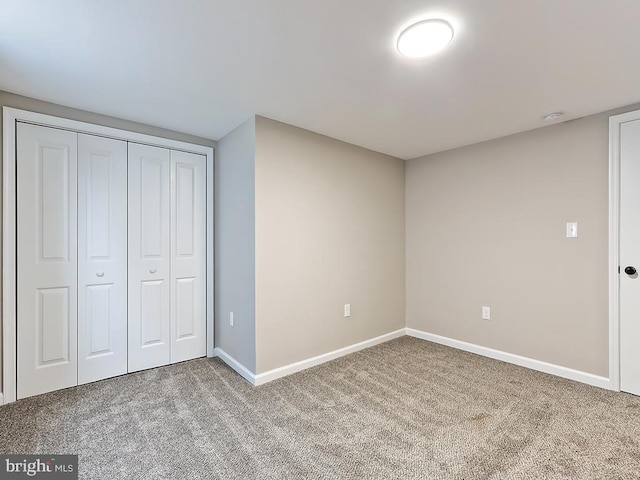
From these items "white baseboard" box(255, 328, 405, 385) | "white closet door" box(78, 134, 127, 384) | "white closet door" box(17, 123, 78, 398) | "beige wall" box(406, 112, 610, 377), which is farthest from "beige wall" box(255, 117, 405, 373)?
"white closet door" box(17, 123, 78, 398)

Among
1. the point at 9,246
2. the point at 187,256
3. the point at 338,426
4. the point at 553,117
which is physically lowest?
the point at 338,426

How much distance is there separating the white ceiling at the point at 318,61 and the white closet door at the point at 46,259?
0.41 m

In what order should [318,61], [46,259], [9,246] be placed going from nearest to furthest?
1. [318,61]
2. [9,246]
3. [46,259]

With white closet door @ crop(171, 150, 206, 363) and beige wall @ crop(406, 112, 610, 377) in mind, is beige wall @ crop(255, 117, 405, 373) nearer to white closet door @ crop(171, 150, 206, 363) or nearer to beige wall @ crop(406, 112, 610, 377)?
beige wall @ crop(406, 112, 610, 377)

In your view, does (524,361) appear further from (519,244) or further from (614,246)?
(614,246)

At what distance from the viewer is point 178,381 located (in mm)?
2559

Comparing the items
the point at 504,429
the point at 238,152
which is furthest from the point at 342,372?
the point at 238,152

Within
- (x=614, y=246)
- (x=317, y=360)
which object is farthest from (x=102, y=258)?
(x=614, y=246)

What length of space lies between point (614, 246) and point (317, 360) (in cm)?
258

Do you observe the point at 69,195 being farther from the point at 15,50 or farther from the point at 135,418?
the point at 135,418

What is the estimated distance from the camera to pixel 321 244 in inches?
118

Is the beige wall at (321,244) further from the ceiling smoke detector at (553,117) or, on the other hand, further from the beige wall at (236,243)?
the ceiling smoke detector at (553,117)

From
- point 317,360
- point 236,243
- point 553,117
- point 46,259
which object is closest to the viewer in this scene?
point 46,259

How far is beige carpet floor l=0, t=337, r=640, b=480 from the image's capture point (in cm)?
158
